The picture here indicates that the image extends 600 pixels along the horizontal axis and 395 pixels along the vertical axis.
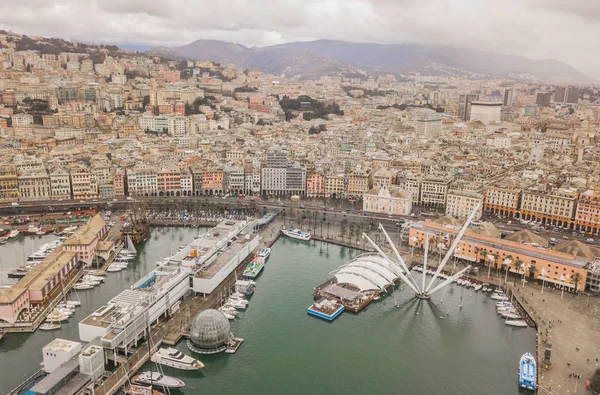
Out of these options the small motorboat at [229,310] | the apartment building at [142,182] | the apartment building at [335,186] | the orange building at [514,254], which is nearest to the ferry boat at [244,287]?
the small motorboat at [229,310]

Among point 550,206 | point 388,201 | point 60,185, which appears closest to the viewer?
point 550,206

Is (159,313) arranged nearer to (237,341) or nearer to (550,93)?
(237,341)

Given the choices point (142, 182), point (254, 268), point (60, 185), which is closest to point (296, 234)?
point (254, 268)

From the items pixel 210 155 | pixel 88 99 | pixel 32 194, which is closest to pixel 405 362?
pixel 32 194

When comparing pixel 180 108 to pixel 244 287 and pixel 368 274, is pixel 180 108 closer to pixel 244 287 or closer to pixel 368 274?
pixel 244 287

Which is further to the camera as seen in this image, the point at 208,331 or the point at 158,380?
the point at 208,331

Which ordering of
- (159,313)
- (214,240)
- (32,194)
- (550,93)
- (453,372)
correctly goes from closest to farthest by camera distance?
(453,372)
(159,313)
(214,240)
(32,194)
(550,93)

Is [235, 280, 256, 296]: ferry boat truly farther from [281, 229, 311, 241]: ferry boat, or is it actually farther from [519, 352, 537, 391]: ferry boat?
[519, 352, 537, 391]: ferry boat
